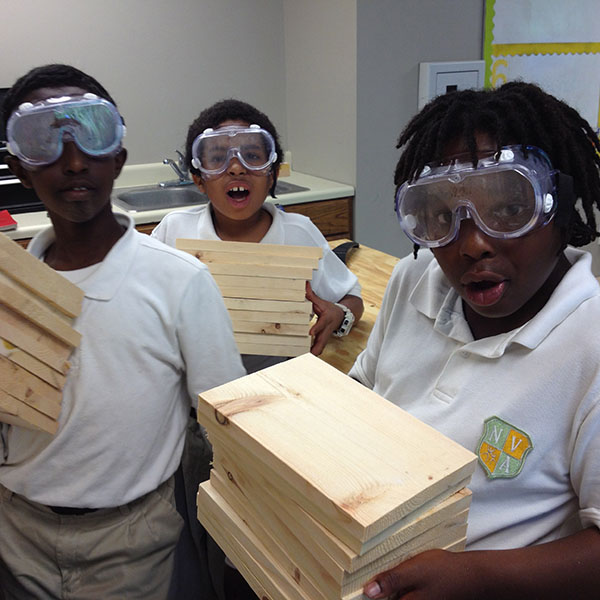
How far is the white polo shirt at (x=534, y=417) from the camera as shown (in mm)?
820

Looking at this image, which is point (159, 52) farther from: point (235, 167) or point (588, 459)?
point (588, 459)

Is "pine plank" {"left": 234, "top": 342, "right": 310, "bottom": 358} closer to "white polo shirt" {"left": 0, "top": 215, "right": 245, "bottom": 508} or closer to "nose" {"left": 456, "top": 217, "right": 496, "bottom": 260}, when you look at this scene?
"white polo shirt" {"left": 0, "top": 215, "right": 245, "bottom": 508}

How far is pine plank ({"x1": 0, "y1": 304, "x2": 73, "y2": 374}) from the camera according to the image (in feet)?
3.10

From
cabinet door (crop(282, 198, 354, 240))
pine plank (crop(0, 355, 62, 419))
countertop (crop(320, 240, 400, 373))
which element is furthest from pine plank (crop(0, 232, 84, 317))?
cabinet door (crop(282, 198, 354, 240))

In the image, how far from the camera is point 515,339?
0.90m

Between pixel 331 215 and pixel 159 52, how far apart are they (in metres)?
1.52

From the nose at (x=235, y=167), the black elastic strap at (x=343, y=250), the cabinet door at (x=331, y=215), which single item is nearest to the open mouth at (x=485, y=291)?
the nose at (x=235, y=167)

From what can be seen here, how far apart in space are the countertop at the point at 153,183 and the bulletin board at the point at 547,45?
120cm

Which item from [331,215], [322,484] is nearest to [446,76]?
[331,215]

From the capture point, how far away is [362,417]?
84 centimetres

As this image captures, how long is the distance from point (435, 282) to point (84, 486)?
80cm

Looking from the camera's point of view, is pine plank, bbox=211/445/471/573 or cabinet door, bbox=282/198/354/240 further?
cabinet door, bbox=282/198/354/240

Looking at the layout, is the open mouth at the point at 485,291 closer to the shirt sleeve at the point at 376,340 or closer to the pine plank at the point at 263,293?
the shirt sleeve at the point at 376,340

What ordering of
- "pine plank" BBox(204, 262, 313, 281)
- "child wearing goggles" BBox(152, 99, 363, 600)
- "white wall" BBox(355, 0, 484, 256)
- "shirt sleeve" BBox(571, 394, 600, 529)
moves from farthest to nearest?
"white wall" BBox(355, 0, 484, 256) → "child wearing goggles" BBox(152, 99, 363, 600) → "pine plank" BBox(204, 262, 313, 281) → "shirt sleeve" BBox(571, 394, 600, 529)
